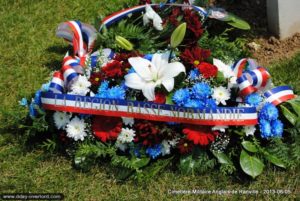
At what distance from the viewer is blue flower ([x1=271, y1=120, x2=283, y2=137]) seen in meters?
3.29

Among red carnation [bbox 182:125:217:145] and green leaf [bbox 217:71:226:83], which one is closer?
red carnation [bbox 182:125:217:145]

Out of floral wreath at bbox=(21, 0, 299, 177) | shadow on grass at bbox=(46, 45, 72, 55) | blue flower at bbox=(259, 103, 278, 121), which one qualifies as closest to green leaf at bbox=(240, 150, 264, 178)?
floral wreath at bbox=(21, 0, 299, 177)

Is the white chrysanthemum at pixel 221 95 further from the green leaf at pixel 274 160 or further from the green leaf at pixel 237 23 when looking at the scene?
the green leaf at pixel 237 23

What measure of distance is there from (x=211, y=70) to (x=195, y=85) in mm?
149

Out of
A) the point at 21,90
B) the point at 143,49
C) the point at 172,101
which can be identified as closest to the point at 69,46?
the point at 21,90

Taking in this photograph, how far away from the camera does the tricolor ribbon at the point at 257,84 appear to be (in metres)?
3.28

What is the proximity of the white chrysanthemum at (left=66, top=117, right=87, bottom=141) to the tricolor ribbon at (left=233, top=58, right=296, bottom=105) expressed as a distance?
0.99m

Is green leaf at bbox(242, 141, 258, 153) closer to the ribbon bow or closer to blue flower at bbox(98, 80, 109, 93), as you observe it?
blue flower at bbox(98, 80, 109, 93)

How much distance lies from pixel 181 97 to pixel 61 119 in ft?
2.54

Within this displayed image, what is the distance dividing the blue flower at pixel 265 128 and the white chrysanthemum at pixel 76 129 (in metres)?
1.08

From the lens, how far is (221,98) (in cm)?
328

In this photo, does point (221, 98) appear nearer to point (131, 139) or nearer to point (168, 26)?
point (131, 139)

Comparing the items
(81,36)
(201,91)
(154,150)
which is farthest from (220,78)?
(81,36)

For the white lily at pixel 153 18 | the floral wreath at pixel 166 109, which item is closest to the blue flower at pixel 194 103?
the floral wreath at pixel 166 109
